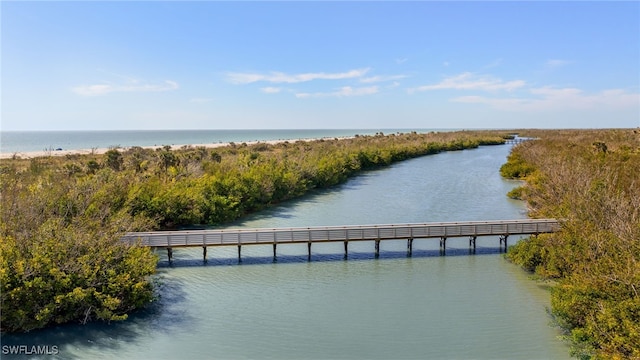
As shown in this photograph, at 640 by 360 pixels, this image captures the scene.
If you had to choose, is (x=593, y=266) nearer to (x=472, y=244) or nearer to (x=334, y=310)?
(x=334, y=310)

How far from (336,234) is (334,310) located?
21.5 ft

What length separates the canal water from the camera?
13984mm

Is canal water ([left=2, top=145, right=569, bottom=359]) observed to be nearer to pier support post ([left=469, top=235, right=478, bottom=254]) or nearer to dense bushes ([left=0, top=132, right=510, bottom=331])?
pier support post ([left=469, top=235, right=478, bottom=254])

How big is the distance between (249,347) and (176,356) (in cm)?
235

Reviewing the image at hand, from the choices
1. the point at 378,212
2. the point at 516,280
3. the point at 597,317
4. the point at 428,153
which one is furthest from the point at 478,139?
the point at 597,317

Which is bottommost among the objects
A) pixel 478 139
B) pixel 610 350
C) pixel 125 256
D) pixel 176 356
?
pixel 176 356

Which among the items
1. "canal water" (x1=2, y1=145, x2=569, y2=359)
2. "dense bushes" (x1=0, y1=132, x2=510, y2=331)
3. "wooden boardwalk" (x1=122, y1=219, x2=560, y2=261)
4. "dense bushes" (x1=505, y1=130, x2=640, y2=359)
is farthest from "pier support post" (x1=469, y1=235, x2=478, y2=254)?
"dense bushes" (x1=0, y1=132, x2=510, y2=331)

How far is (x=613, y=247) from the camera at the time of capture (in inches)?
592

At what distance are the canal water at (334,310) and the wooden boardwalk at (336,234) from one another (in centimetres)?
110

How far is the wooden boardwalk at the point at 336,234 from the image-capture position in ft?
71.1

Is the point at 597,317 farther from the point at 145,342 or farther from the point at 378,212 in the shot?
the point at 378,212

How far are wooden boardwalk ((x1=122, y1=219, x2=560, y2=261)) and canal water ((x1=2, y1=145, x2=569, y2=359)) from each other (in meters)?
1.10

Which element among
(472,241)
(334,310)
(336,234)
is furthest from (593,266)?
(336,234)

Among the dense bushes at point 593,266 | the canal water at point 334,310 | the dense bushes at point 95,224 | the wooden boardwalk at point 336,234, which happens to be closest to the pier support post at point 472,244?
the wooden boardwalk at point 336,234
